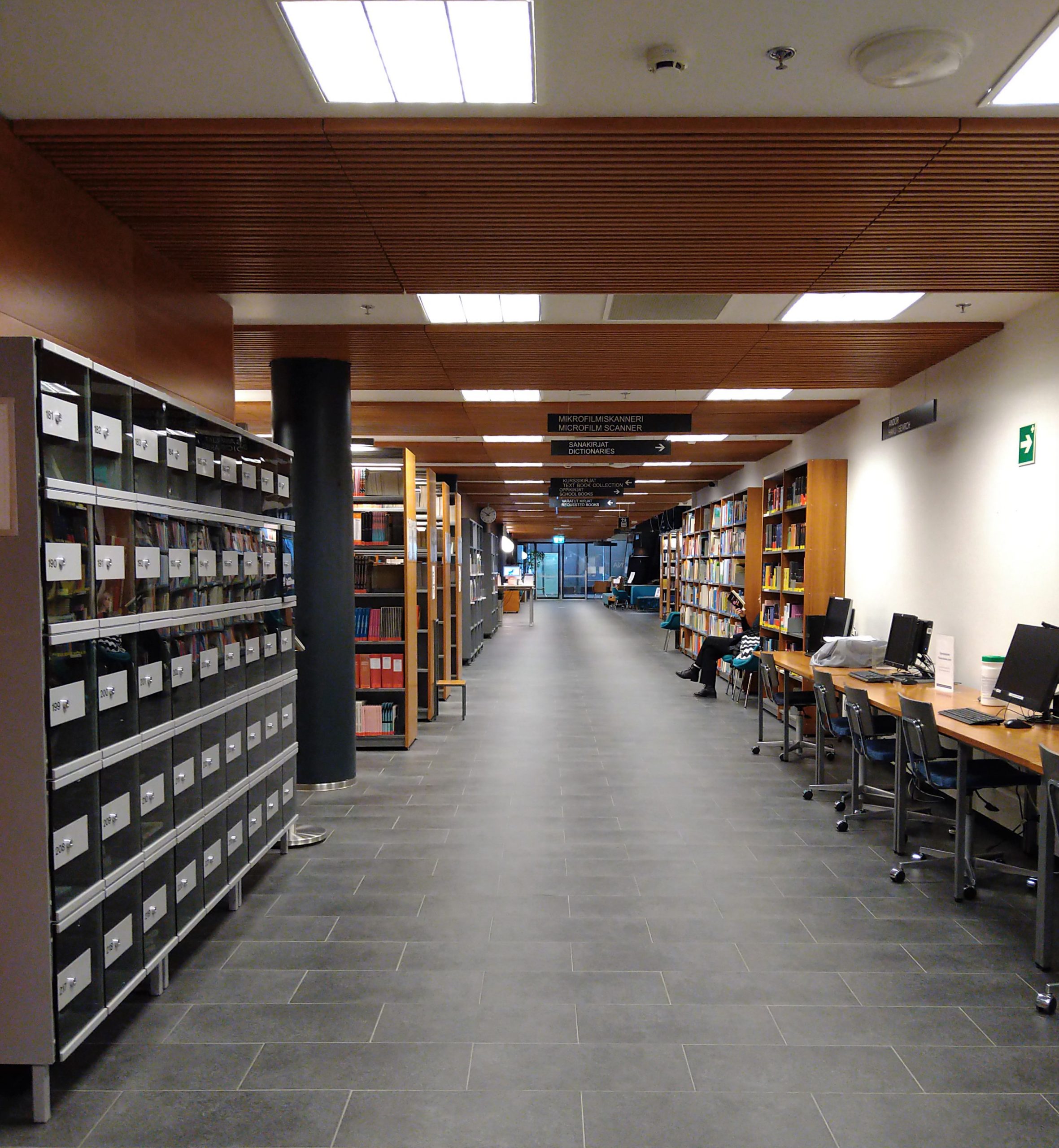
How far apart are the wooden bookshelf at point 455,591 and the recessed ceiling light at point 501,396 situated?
326 centimetres

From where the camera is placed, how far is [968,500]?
5914 mm

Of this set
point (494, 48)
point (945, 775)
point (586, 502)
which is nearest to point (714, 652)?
point (586, 502)

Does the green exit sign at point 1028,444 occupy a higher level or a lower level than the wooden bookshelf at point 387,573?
higher

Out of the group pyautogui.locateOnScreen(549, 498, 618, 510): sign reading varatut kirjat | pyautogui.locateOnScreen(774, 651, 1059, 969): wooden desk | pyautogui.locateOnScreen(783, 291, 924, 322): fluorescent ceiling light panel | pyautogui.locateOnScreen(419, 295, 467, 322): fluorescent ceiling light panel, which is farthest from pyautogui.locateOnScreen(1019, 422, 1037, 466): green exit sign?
pyautogui.locateOnScreen(549, 498, 618, 510): sign reading varatut kirjat

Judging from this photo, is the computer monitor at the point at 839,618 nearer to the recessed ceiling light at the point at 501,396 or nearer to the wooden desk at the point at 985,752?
the wooden desk at the point at 985,752

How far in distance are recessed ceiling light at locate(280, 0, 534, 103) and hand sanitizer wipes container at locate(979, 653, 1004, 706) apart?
4256 millimetres

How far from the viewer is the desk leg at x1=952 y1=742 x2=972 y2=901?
4.18 metres

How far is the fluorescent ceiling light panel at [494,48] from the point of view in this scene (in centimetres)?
242

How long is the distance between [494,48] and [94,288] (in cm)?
201

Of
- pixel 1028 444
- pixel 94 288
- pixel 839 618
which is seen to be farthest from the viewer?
pixel 839 618

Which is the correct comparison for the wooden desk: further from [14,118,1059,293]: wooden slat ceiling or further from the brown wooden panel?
the brown wooden panel

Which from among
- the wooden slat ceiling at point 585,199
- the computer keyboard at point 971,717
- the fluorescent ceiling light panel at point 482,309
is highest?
the fluorescent ceiling light panel at point 482,309

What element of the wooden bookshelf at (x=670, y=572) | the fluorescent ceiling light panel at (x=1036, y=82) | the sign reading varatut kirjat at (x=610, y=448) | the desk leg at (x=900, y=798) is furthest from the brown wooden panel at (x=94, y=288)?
the wooden bookshelf at (x=670, y=572)

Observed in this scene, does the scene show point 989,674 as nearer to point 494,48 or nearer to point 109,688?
point 494,48
